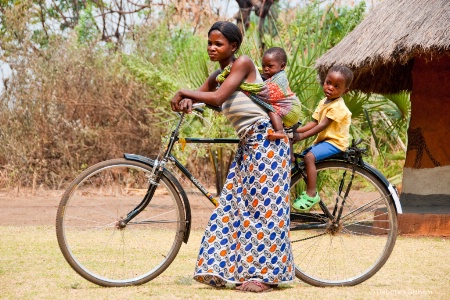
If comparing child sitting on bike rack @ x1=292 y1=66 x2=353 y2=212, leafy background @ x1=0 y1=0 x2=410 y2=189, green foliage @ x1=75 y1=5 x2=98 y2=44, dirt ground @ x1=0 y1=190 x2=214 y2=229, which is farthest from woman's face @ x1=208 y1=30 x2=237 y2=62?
green foliage @ x1=75 y1=5 x2=98 y2=44

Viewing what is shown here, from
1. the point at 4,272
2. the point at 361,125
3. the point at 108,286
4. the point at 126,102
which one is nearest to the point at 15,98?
the point at 126,102

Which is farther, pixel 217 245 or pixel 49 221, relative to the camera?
pixel 49 221

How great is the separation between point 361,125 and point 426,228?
636 cm

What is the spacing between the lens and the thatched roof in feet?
24.5

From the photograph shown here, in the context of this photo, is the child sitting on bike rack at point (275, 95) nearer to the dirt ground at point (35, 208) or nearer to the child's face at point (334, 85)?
the child's face at point (334, 85)

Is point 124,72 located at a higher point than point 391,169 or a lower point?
higher

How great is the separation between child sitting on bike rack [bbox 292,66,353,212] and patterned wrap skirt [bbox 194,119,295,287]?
0.22m

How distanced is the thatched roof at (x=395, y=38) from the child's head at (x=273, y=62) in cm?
305

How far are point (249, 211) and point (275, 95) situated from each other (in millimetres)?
659

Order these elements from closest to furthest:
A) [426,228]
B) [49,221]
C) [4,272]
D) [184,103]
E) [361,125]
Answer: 1. [184,103]
2. [4,272]
3. [426,228]
4. [49,221]
5. [361,125]

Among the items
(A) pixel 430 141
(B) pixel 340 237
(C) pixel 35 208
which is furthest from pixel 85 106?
(B) pixel 340 237

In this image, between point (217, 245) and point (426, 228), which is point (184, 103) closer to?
point (217, 245)

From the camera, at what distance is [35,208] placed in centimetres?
961

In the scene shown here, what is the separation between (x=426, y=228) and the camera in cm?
760
